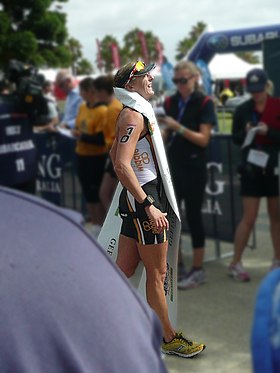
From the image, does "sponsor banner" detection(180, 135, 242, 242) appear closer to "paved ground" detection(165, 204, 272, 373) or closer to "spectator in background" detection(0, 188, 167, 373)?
"paved ground" detection(165, 204, 272, 373)

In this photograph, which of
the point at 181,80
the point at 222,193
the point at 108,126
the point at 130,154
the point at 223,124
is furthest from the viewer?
the point at 223,124

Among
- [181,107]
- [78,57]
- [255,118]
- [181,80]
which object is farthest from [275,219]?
[78,57]

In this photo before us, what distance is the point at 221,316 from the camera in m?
5.18

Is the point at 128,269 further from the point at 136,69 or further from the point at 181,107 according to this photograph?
the point at 181,107

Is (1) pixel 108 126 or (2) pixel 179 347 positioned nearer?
(2) pixel 179 347

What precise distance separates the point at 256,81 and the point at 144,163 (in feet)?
12.3

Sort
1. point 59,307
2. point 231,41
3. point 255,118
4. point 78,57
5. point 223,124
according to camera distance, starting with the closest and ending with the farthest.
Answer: point 59,307 < point 255,118 < point 231,41 < point 223,124 < point 78,57

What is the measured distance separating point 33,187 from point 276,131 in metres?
2.70

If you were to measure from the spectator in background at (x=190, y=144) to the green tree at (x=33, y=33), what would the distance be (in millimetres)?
37003

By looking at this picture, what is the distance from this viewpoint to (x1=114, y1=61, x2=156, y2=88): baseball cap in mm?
1871

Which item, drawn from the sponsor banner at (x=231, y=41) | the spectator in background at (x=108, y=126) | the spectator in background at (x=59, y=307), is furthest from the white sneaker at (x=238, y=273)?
the sponsor banner at (x=231, y=41)

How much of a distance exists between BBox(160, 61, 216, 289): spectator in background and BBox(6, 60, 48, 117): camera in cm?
140

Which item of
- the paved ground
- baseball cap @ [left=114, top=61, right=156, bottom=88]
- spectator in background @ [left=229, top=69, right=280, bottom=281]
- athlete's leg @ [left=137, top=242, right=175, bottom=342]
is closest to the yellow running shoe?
athlete's leg @ [left=137, top=242, right=175, bottom=342]

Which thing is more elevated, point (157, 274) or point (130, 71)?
point (130, 71)
